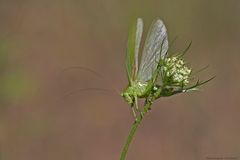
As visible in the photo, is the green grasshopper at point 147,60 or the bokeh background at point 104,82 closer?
the green grasshopper at point 147,60

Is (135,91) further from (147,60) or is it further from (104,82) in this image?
(104,82)

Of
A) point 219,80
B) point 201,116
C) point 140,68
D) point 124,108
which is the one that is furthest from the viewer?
point 219,80

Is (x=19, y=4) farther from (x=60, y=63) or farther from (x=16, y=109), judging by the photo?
(x=16, y=109)

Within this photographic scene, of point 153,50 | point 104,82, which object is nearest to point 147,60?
point 153,50

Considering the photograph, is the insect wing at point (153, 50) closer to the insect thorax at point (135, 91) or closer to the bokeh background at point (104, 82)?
the insect thorax at point (135, 91)

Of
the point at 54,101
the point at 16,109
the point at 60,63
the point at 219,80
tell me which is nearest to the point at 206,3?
the point at 219,80

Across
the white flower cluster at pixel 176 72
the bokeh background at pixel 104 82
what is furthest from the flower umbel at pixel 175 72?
the bokeh background at pixel 104 82

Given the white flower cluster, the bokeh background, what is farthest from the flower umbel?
the bokeh background

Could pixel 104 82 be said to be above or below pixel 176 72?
above
